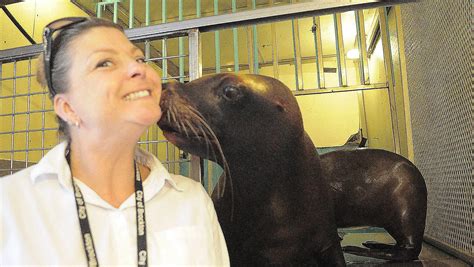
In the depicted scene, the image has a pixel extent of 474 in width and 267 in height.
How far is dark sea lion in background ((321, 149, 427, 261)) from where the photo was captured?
1.18 meters

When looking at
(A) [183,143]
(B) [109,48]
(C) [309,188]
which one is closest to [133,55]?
(B) [109,48]

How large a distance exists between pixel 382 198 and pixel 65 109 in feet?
2.96

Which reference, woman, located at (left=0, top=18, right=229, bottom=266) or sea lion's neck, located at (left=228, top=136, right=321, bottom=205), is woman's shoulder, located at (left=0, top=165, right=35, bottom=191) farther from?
sea lion's neck, located at (left=228, top=136, right=321, bottom=205)

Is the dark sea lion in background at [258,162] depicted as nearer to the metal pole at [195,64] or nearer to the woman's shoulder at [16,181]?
the metal pole at [195,64]

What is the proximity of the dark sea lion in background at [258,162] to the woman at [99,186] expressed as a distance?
0.15 m

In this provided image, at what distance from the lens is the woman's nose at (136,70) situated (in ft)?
2.39

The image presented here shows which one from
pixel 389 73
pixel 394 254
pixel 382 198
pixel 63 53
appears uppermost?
pixel 389 73

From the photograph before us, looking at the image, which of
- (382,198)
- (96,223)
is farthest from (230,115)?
(382,198)

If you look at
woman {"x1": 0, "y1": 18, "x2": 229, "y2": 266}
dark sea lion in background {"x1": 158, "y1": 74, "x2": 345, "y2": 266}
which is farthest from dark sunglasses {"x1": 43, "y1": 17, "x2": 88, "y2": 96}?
dark sea lion in background {"x1": 158, "y1": 74, "x2": 345, "y2": 266}

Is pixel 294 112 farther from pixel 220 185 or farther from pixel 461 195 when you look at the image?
pixel 461 195

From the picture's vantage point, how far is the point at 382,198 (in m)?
1.21

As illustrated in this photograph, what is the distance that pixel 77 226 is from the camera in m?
0.69

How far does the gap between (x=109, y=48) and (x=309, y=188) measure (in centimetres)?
A: 57

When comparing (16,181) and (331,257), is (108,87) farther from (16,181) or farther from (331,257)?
(331,257)
